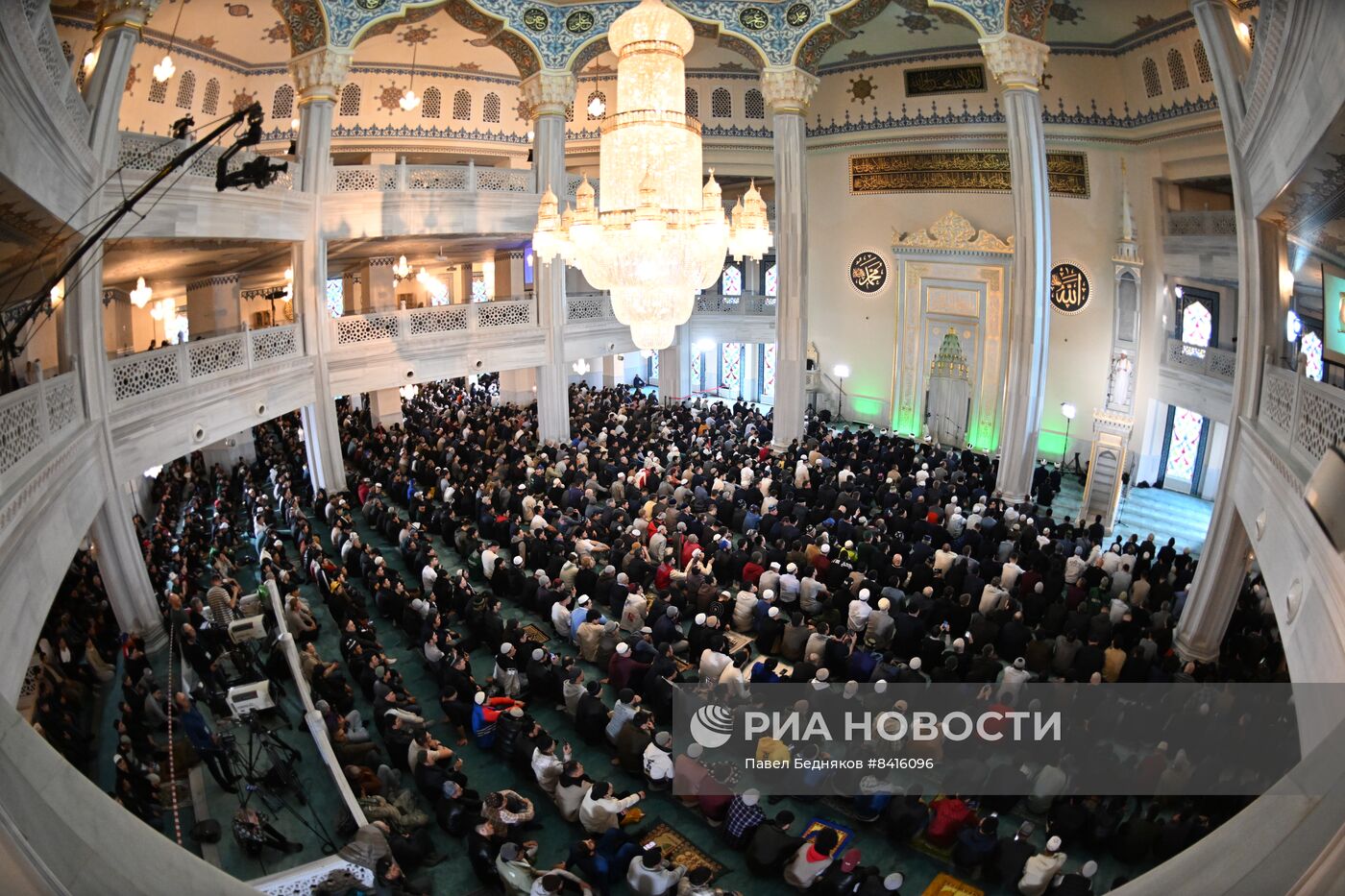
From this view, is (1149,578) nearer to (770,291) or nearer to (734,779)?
(734,779)

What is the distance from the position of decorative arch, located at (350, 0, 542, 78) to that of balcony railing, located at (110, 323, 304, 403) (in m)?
3.85

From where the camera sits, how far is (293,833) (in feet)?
19.0

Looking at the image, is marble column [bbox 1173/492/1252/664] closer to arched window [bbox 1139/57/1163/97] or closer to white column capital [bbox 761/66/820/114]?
arched window [bbox 1139/57/1163/97]

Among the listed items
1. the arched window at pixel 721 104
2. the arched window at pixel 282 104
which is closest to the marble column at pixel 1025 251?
the arched window at pixel 721 104

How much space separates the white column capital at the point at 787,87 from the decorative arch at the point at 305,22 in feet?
19.3

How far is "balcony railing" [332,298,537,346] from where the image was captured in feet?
40.1

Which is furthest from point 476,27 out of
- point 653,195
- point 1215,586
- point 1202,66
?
point 1215,586

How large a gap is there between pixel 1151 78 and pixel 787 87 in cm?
→ 484

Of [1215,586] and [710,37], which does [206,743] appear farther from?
[710,37]

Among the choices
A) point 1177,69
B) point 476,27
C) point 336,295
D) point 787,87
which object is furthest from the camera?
point 336,295

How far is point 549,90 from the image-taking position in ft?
44.0

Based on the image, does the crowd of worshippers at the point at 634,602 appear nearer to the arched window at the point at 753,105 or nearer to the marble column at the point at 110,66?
the marble column at the point at 110,66

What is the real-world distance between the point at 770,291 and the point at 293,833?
14.8 meters

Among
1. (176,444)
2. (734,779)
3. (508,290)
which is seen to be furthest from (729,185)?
(734,779)
